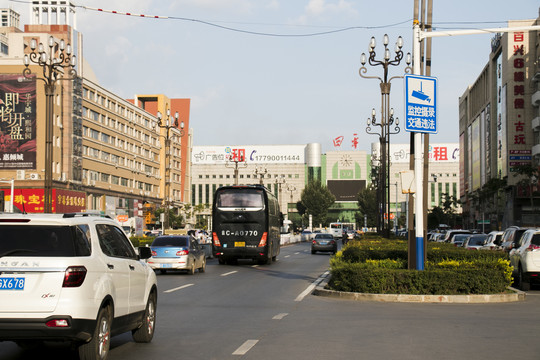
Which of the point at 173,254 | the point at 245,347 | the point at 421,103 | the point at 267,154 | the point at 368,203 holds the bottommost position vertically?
the point at 173,254

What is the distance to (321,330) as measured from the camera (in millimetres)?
12008

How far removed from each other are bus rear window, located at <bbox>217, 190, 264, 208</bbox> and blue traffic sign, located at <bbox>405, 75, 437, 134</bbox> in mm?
17586

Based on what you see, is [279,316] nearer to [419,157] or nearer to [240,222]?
[419,157]

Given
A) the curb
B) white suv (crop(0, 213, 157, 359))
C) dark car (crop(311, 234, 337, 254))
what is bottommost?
dark car (crop(311, 234, 337, 254))

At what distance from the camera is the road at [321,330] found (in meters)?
9.68

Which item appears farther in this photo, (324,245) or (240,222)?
(324,245)

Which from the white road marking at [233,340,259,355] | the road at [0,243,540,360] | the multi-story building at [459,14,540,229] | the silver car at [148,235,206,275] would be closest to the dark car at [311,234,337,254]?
the multi-story building at [459,14,540,229]

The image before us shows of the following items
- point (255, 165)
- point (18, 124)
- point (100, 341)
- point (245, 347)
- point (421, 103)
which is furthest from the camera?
point (255, 165)

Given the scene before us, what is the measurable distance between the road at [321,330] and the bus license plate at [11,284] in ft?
6.51

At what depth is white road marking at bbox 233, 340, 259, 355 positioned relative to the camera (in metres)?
9.73

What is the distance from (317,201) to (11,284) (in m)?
143

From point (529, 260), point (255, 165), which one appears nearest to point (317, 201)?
point (255, 165)

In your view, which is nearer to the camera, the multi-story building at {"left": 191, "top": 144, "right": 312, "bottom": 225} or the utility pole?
the utility pole

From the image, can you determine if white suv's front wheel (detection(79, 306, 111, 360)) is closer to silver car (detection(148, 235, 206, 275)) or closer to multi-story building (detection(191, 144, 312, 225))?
silver car (detection(148, 235, 206, 275))
